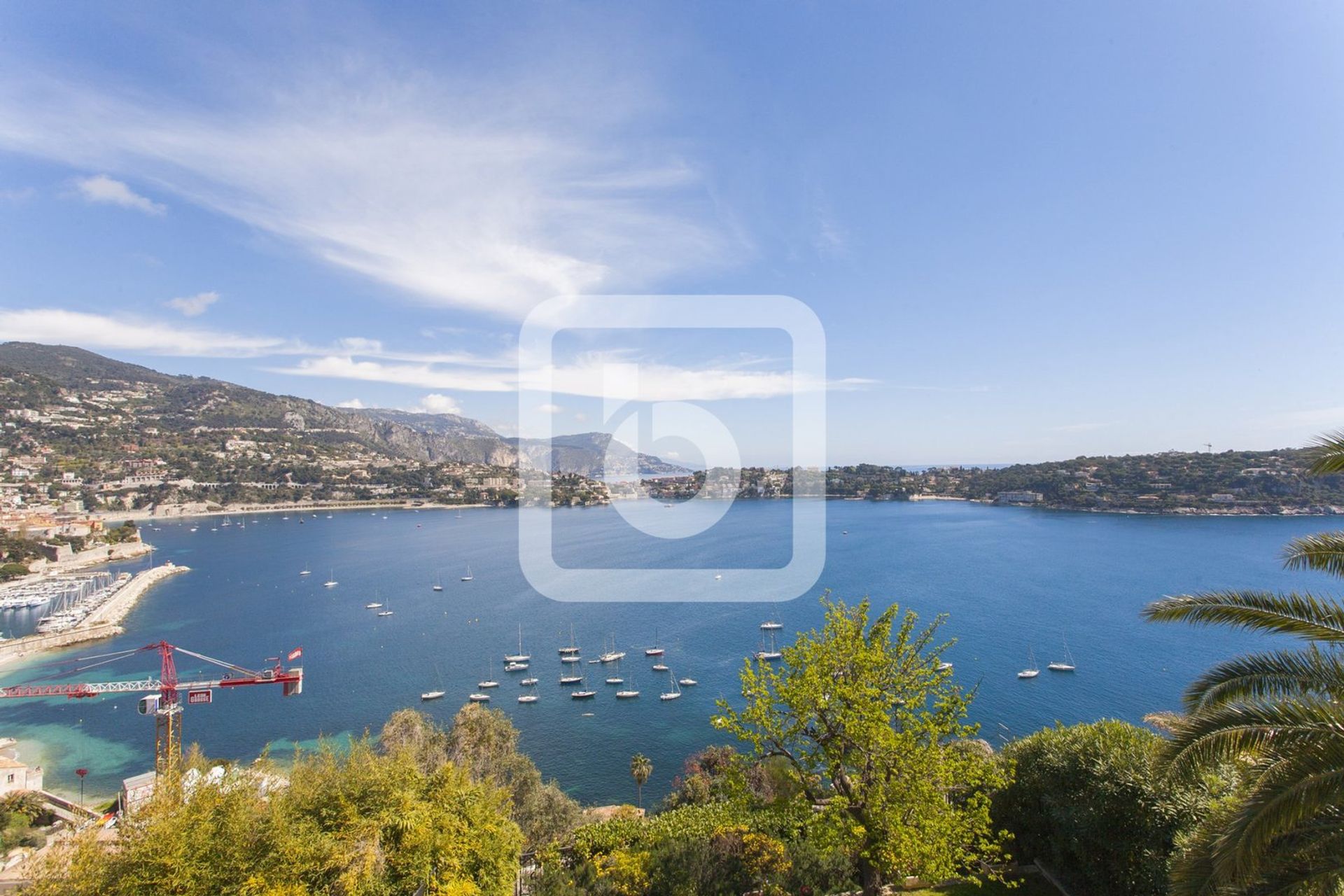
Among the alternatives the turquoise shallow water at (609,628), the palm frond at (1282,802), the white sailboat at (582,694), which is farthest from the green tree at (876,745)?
the white sailboat at (582,694)

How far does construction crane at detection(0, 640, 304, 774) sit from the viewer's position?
21297 mm

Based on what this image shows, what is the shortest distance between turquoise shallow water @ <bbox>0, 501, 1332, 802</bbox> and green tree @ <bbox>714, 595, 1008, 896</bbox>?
49.8 feet

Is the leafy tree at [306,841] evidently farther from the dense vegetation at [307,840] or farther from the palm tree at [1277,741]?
the palm tree at [1277,741]

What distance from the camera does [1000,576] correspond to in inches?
1955

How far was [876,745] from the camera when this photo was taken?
7.36m

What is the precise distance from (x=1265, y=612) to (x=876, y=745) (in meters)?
4.19

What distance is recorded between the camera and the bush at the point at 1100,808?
7.19 m

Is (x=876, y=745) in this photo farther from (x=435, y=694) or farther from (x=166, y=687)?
(x=435, y=694)

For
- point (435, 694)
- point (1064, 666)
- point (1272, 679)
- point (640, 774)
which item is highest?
point (1272, 679)

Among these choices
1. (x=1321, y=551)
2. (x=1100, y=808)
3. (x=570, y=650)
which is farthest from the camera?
(x=570, y=650)

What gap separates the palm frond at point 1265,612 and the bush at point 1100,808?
7.57 ft

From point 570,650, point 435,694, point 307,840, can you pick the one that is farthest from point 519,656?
point 307,840

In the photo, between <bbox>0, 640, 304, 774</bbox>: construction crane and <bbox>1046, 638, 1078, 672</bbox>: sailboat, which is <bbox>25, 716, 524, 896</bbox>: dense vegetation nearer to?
<bbox>0, 640, 304, 774</bbox>: construction crane

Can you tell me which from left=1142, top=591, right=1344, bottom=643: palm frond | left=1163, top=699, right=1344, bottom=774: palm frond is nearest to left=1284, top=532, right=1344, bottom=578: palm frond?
left=1142, top=591, right=1344, bottom=643: palm frond
